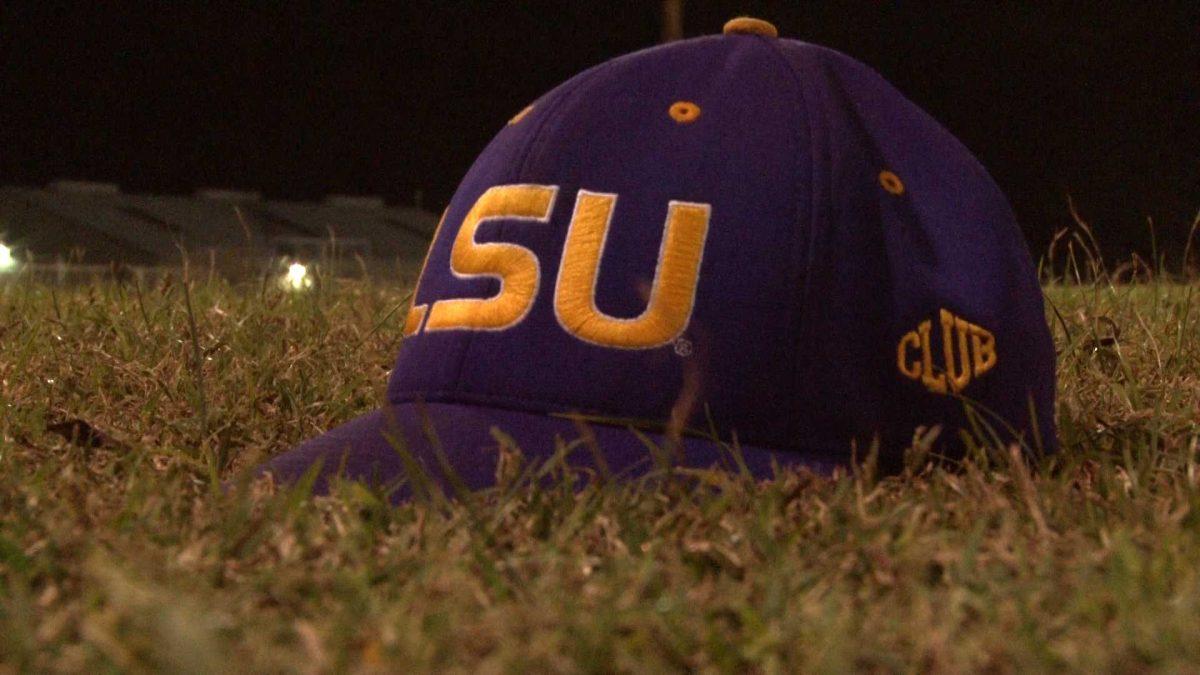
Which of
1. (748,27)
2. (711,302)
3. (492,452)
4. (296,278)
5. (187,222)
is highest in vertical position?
(748,27)

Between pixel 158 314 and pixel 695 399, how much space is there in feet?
6.19

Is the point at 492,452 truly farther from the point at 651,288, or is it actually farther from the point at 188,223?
the point at 188,223

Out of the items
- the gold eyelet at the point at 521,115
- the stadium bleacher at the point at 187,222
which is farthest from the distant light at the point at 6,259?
the stadium bleacher at the point at 187,222

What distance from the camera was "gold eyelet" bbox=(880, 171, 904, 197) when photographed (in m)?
1.61

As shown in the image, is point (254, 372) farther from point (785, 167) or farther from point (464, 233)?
point (785, 167)

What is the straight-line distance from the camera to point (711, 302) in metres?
1.52

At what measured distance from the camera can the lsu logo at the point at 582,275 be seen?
1517 millimetres

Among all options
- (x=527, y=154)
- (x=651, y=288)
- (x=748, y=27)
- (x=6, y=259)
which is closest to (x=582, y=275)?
(x=651, y=288)

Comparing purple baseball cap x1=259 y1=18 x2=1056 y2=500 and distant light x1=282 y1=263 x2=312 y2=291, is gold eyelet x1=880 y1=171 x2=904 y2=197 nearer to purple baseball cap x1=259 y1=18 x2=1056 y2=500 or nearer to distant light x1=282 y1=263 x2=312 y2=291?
purple baseball cap x1=259 y1=18 x2=1056 y2=500

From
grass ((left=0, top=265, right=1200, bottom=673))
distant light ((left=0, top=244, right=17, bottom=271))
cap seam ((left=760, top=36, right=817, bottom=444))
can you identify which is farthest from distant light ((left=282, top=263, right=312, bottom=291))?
cap seam ((left=760, top=36, right=817, bottom=444))

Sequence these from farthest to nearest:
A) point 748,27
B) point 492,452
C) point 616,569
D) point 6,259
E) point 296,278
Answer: point 6,259 < point 296,278 < point 748,27 < point 492,452 < point 616,569

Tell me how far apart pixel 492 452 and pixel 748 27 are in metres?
0.75

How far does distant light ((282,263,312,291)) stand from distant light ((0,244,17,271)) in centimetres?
89

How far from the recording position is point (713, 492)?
1467 millimetres
